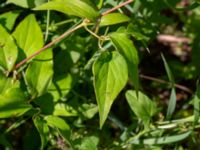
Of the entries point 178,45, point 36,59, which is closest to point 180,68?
point 178,45

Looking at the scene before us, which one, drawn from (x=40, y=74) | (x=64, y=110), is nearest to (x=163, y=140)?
(x=64, y=110)

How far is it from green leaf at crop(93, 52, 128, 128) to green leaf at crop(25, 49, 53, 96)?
276mm

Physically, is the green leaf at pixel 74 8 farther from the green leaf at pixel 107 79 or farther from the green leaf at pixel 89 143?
the green leaf at pixel 89 143

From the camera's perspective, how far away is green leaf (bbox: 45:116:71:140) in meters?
1.19

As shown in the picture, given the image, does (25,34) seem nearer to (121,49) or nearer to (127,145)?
(121,49)

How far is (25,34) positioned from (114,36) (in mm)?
314

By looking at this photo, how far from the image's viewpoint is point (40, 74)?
1.25 m

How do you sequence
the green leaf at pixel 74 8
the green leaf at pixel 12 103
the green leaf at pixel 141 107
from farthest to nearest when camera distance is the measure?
the green leaf at pixel 141 107 → the green leaf at pixel 12 103 → the green leaf at pixel 74 8

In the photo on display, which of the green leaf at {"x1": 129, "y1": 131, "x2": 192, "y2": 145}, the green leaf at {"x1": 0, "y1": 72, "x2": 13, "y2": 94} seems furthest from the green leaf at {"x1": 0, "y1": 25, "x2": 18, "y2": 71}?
the green leaf at {"x1": 129, "y1": 131, "x2": 192, "y2": 145}

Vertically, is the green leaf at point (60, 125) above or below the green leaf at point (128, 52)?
below

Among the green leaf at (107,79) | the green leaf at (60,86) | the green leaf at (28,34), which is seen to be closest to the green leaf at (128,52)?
the green leaf at (107,79)

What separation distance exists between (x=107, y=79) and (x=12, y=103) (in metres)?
0.30

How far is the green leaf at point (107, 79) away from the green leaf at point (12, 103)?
276mm

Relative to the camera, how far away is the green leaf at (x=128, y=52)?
96 cm
